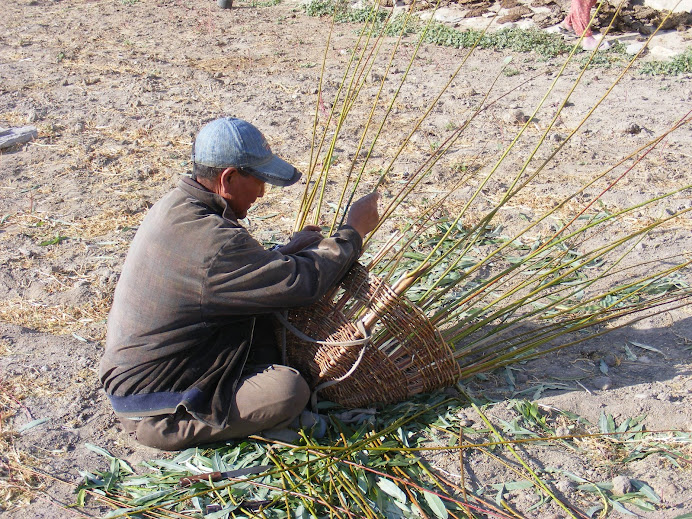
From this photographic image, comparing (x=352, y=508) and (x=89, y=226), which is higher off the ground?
(x=352, y=508)

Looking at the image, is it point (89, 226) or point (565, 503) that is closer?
point (565, 503)

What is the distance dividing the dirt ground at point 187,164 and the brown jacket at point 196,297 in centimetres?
33

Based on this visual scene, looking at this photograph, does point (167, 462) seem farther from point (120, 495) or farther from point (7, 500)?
point (7, 500)

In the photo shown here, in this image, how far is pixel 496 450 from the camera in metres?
2.17

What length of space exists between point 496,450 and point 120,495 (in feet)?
3.74

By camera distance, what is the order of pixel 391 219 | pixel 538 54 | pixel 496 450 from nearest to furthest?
pixel 496 450, pixel 391 219, pixel 538 54

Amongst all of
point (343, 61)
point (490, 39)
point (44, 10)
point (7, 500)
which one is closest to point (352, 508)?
point (7, 500)

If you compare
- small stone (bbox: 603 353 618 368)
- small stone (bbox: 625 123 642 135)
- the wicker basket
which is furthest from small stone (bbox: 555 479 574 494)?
small stone (bbox: 625 123 642 135)

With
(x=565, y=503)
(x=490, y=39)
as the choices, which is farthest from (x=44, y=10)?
(x=565, y=503)

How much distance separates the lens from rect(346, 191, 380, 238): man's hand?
2.19 meters

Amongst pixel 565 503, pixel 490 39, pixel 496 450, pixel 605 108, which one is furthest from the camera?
pixel 490 39

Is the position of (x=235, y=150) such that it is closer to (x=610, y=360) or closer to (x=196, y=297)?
(x=196, y=297)

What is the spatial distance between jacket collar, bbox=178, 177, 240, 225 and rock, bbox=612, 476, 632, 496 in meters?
1.35

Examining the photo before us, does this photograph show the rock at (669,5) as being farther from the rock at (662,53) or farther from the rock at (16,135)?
the rock at (16,135)
